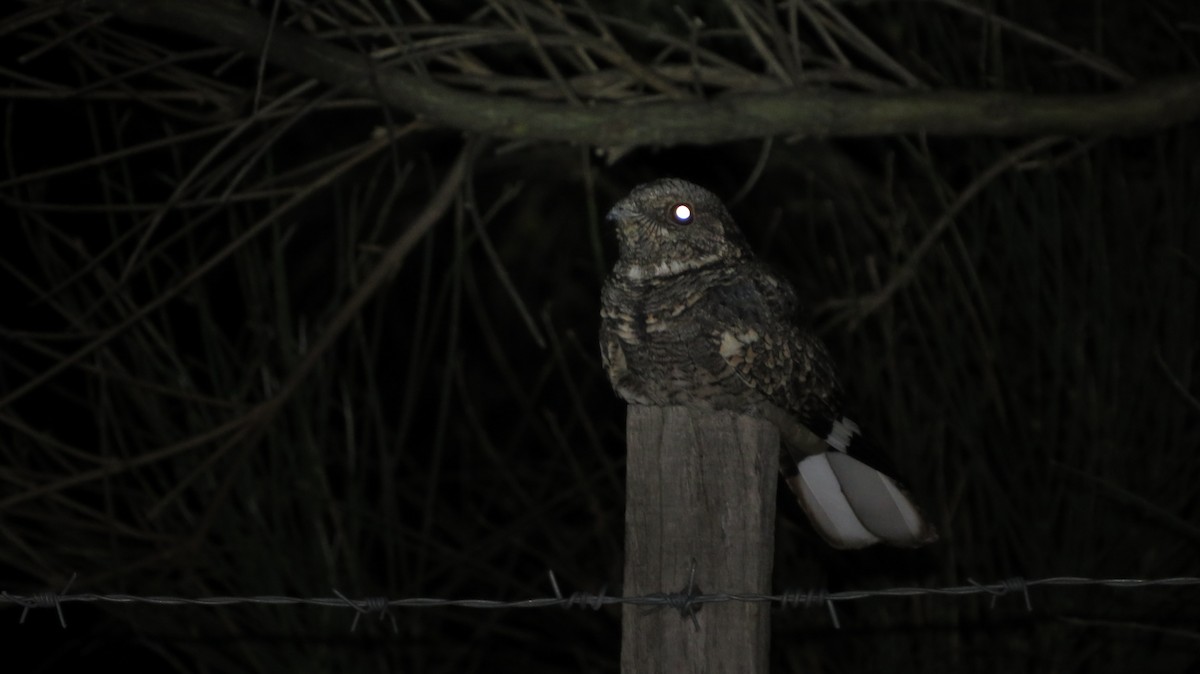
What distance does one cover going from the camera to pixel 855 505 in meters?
2.20

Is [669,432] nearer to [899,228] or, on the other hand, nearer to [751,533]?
[751,533]

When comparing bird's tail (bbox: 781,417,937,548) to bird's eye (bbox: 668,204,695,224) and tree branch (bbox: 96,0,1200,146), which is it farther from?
tree branch (bbox: 96,0,1200,146)

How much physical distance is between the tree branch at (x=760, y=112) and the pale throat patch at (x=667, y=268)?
589 millimetres

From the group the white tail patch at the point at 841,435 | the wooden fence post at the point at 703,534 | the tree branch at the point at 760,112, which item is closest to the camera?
the wooden fence post at the point at 703,534

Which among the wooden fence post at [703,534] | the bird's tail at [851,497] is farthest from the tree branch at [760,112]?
the wooden fence post at [703,534]

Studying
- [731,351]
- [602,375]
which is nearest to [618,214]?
[731,351]

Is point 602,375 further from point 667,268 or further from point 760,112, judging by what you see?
point 667,268

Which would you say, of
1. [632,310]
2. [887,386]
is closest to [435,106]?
[632,310]

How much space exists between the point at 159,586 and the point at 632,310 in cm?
178

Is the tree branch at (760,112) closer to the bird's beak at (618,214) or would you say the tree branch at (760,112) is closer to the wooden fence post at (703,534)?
the bird's beak at (618,214)

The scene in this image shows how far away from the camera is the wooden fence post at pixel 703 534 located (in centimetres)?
155

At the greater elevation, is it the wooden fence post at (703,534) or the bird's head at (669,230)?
the bird's head at (669,230)

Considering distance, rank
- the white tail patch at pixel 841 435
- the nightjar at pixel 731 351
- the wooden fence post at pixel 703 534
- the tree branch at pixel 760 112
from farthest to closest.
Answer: the tree branch at pixel 760 112, the white tail patch at pixel 841 435, the nightjar at pixel 731 351, the wooden fence post at pixel 703 534

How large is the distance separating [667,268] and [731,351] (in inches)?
8.5
